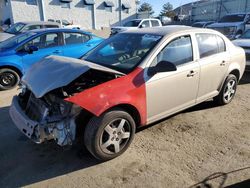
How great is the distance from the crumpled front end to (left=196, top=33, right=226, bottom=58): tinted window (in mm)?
2534

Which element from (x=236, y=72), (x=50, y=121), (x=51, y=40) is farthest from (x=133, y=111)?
(x=51, y=40)

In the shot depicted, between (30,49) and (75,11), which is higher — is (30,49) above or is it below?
above

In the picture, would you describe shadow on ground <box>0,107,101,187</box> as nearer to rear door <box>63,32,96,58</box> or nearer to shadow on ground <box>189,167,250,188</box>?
shadow on ground <box>189,167,250,188</box>

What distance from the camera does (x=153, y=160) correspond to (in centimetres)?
363

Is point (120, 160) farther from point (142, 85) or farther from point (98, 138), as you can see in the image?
point (142, 85)

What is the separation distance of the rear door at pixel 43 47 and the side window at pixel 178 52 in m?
4.24

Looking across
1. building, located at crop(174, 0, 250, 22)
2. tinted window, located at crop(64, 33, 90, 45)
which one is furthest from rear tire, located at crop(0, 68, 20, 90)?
building, located at crop(174, 0, 250, 22)

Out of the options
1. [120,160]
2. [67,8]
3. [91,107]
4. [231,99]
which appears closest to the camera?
[91,107]

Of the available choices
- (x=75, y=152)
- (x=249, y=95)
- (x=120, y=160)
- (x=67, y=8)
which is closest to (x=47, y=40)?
(x=75, y=152)

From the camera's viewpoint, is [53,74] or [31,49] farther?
[31,49]

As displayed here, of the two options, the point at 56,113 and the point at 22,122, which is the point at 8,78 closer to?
the point at 22,122

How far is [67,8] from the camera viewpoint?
34719 mm

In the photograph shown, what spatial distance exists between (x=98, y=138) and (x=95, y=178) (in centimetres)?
50

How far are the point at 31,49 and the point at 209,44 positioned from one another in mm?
4621
